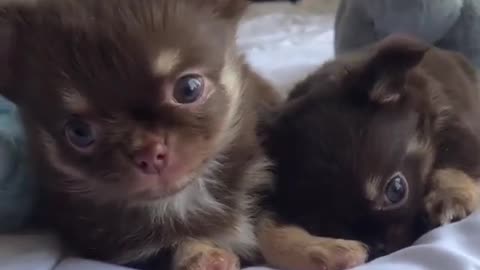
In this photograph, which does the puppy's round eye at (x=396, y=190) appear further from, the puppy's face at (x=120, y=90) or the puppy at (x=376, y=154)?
the puppy's face at (x=120, y=90)

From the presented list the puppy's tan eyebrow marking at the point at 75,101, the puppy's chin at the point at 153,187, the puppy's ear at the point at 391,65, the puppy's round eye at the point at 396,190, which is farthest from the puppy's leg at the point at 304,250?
the puppy's tan eyebrow marking at the point at 75,101

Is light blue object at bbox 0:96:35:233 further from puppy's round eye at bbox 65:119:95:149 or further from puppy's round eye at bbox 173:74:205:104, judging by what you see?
puppy's round eye at bbox 173:74:205:104

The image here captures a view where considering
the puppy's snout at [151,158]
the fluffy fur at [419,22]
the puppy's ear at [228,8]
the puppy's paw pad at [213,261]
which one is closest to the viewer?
the puppy's snout at [151,158]

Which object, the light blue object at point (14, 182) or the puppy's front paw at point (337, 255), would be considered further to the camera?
the light blue object at point (14, 182)

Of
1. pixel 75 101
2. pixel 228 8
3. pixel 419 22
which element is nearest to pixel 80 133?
pixel 75 101

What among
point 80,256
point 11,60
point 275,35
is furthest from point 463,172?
point 275,35

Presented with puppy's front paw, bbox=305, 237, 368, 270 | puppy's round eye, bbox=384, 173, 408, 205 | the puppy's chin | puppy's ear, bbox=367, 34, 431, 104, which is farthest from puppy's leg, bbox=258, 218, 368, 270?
puppy's ear, bbox=367, 34, 431, 104

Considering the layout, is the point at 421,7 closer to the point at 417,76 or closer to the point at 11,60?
the point at 417,76
